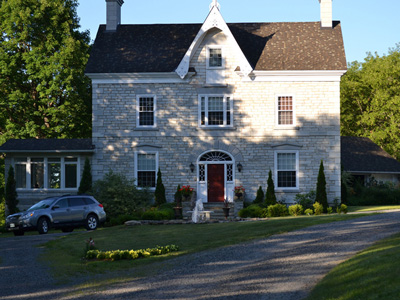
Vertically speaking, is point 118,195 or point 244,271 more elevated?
point 118,195

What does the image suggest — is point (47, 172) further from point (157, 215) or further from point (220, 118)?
point (220, 118)

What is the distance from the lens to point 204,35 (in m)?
32.8

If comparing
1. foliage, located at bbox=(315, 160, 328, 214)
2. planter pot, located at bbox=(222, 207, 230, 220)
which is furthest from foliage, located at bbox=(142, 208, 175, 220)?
foliage, located at bbox=(315, 160, 328, 214)

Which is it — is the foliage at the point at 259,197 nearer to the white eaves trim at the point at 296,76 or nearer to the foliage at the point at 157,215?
the foliage at the point at 157,215

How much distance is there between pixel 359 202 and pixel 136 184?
14940mm

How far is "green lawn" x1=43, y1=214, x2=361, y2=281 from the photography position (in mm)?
15219

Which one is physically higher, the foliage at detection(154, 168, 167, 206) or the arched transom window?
the arched transom window

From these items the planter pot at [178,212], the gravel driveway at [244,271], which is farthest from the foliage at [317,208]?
the gravel driveway at [244,271]

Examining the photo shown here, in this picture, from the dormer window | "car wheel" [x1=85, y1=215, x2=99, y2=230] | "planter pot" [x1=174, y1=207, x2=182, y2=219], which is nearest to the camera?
"car wheel" [x1=85, y1=215, x2=99, y2=230]

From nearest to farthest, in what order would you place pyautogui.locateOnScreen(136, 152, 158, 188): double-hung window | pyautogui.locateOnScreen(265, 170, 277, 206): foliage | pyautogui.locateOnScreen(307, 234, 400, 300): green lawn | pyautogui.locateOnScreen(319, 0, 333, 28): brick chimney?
pyautogui.locateOnScreen(307, 234, 400, 300): green lawn → pyautogui.locateOnScreen(265, 170, 277, 206): foliage → pyautogui.locateOnScreen(136, 152, 158, 188): double-hung window → pyautogui.locateOnScreen(319, 0, 333, 28): brick chimney

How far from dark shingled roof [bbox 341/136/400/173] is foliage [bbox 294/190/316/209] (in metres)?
12.1

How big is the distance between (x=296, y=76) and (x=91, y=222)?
13.6 meters

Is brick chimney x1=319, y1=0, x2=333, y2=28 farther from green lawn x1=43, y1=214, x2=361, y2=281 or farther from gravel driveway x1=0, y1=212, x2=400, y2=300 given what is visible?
gravel driveway x1=0, y1=212, x2=400, y2=300

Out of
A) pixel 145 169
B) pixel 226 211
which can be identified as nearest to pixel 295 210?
pixel 226 211
